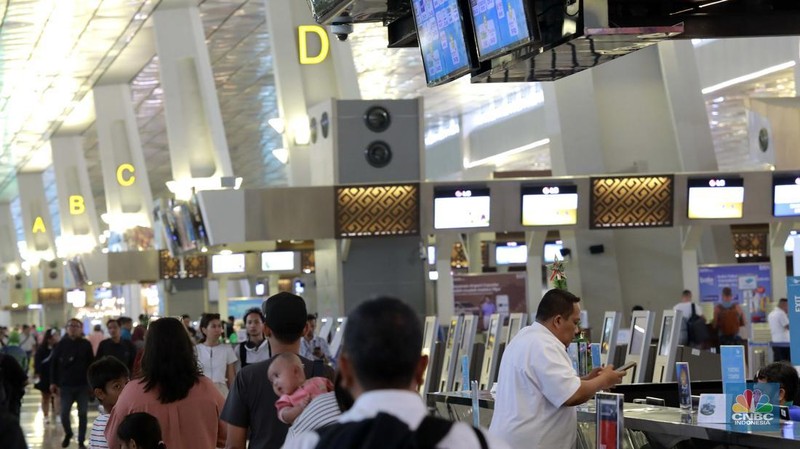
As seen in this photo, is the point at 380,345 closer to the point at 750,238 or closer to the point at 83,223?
the point at 750,238

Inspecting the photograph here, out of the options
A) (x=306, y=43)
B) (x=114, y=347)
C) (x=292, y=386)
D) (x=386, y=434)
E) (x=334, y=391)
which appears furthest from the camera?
(x=306, y=43)

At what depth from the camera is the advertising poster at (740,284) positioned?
20.4m

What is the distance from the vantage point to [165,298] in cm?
3073

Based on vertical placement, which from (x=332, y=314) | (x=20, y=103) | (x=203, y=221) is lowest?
(x=332, y=314)

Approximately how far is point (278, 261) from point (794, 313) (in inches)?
791

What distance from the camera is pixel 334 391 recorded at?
358 centimetres

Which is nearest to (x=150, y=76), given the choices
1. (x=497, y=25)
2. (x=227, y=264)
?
(x=227, y=264)

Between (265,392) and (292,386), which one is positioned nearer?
(292,386)

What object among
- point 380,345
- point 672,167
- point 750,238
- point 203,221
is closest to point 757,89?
point 750,238

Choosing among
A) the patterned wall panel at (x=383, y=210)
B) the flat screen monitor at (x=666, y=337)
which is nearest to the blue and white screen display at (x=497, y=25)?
the flat screen monitor at (x=666, y=337)

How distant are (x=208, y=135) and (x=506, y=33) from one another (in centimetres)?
1731

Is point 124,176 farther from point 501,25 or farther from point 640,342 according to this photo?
point 501,25

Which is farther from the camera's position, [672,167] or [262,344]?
[672,167]

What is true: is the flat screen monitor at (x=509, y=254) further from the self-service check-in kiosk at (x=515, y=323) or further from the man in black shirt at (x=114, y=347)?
the self-service check-in kiosk at (x=515, y=323)
